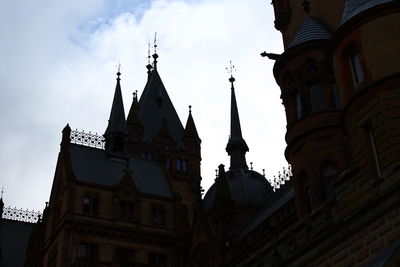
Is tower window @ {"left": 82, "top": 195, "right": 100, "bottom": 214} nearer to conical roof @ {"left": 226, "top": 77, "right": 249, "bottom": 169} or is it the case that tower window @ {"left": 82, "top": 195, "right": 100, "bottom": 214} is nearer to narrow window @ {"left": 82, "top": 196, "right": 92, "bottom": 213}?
narrow window @ {"left": 82, "top": 196, "right": 92, "bottom": 213}

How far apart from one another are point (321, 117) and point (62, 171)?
87.4 ft

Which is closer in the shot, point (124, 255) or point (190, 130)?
point (124, 255)

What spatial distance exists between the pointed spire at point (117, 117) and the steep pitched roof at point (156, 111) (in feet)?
23.4

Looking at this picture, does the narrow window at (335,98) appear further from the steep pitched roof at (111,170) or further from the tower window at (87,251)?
the steep pitched roof at (111,170)

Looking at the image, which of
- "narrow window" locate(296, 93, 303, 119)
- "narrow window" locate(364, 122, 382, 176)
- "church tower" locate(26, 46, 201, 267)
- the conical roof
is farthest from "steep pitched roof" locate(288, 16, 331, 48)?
the conical roof

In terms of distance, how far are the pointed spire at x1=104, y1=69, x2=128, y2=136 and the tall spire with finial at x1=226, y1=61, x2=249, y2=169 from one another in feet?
37.6

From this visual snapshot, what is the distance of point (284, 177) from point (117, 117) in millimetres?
16742

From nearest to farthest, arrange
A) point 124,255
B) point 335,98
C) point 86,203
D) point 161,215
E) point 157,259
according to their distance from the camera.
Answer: point 335,98 → point 124,255 → point 86,203 → point 157,259 → point 161,215

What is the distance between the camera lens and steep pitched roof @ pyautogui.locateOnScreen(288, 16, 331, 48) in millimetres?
30828

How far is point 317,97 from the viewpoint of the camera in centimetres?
2992

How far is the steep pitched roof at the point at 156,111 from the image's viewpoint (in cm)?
6956

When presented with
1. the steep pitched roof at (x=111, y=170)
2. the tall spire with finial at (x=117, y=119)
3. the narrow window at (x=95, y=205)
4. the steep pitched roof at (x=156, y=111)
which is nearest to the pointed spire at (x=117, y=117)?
the tall spire with finial at (x=117, y=119)

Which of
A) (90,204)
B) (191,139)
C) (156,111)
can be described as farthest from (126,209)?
(156,111)

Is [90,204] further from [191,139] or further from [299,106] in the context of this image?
[191,139]
